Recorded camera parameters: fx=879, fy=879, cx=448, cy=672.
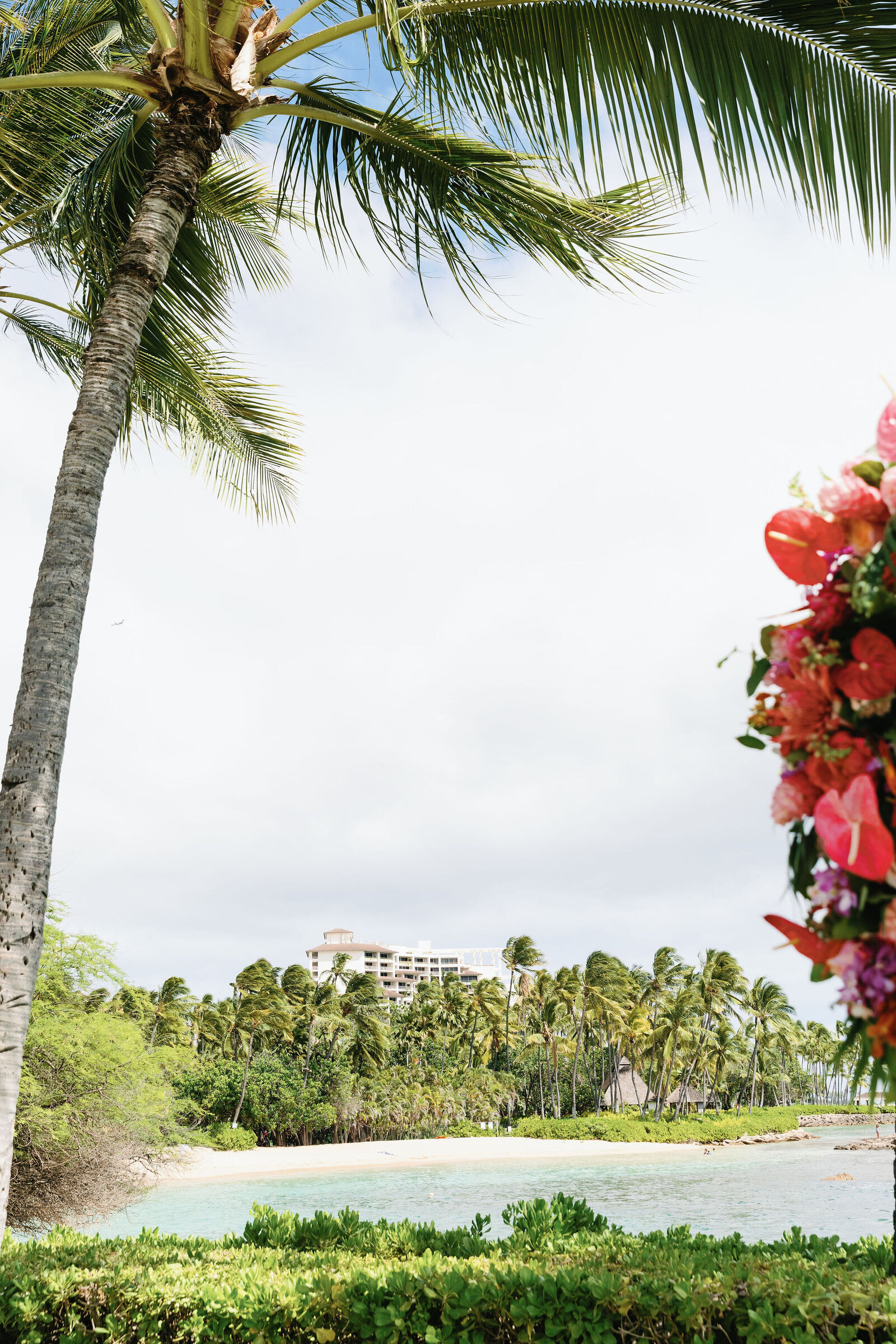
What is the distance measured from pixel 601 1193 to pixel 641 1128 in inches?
902

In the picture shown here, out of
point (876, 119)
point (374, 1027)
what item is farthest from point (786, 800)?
point (374, 1027)

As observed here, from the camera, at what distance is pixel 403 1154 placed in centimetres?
4009

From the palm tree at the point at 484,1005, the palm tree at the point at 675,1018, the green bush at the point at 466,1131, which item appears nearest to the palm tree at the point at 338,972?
the palm tree at the point at 484,1005

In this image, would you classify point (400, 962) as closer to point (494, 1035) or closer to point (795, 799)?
point (494, 1035)

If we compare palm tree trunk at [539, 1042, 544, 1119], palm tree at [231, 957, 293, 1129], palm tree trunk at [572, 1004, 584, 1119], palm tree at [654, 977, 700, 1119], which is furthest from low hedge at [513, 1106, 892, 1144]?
palm tree at [231, 957, 293, 1129]

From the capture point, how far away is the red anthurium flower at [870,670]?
47.6 inches

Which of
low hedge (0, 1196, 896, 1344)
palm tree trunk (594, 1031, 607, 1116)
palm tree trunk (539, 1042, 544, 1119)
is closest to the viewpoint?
low hedge (0, 1196, 896, 1344)

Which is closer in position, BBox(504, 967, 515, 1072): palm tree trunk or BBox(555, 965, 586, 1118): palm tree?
BBox(555, 965, 586, 1118): palm tree

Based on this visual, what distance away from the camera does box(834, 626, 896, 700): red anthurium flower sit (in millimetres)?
1210

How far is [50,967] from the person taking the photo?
13141 millimetres

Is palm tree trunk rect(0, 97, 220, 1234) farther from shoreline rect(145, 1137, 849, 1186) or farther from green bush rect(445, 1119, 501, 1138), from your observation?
green bush rect(445, 1119, 501, 1138)

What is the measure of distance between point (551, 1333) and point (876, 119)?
17.5ft

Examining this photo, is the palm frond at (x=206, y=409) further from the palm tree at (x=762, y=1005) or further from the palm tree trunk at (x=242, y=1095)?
the palm tree at (x=762, y=1005)

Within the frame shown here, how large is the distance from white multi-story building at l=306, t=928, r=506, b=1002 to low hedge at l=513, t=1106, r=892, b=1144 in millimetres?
58963
